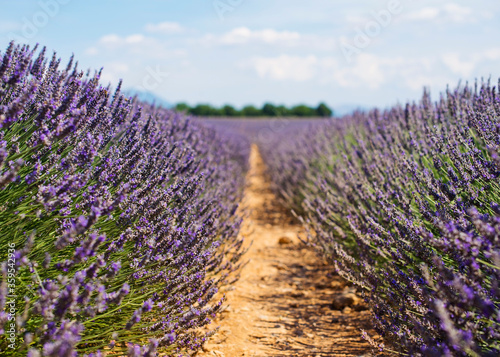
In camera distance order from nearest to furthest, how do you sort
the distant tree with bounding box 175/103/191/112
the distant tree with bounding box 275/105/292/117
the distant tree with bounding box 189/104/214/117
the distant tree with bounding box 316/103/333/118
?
the distant tree with bounding box 175/103/191/112, the distant tree with bounding box 316/103/333/118, the distant tree with bounding box 189/104/214/117, the distant tree with bounding box 275/105/292/117

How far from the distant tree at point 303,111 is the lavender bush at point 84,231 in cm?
3676

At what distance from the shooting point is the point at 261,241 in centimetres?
535

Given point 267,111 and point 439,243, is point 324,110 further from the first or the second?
point 439,243

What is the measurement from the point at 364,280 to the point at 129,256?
150 cm

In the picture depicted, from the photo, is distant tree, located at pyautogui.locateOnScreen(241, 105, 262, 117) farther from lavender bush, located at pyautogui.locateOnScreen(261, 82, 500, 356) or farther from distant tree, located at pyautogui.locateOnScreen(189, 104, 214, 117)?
lavender bush, located at pyautogui.locateOnScreen(261, 82, 500, 356)

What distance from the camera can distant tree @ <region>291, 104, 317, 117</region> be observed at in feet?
125

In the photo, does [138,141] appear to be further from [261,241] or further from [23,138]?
[261,241]

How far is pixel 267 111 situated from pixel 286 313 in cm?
3620

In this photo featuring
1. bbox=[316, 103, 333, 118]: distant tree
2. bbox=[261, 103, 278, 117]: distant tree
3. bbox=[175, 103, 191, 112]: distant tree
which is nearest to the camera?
bbox=[175, 103, 191, 112]: distant tree

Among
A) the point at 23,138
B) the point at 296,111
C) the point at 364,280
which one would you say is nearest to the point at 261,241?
the point at 364,280

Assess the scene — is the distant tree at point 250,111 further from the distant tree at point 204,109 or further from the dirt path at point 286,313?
the dirt path at point 286,313

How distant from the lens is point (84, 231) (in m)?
1.34

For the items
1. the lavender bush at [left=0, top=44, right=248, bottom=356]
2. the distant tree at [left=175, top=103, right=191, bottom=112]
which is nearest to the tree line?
the distant tree at [left=175, top=103, right=191, bottom=112]

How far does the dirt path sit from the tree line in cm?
3176
